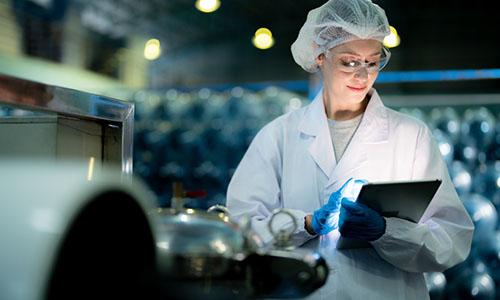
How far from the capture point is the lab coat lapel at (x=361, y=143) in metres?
1.77

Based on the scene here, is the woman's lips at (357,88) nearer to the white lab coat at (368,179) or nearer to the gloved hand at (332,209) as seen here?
the white lab coat at (368,179)

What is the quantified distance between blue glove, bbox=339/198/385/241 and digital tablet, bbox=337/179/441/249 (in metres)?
0.02

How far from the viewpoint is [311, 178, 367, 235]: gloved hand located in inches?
62.5

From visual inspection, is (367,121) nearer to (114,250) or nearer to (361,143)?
(361,143)

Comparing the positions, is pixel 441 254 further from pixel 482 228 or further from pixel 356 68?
pixel 482 228

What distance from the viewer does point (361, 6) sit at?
1.82 m

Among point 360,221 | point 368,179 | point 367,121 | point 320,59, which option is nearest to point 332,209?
point 360,221

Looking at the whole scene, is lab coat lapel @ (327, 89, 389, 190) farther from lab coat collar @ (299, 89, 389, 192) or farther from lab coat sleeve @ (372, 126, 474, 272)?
lab coat sleeve @ (372, 126, 474, 272)

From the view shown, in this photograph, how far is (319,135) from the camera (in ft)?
6.06

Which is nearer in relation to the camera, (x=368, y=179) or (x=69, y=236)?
(x=69, y=236)

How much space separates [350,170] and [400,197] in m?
0.35

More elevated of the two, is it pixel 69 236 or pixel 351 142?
pixel 351 142

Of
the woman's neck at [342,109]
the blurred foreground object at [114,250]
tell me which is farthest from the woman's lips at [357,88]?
the blurred foreground object at [114,250]

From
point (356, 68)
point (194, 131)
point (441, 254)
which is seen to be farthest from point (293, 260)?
point (194, 131)
